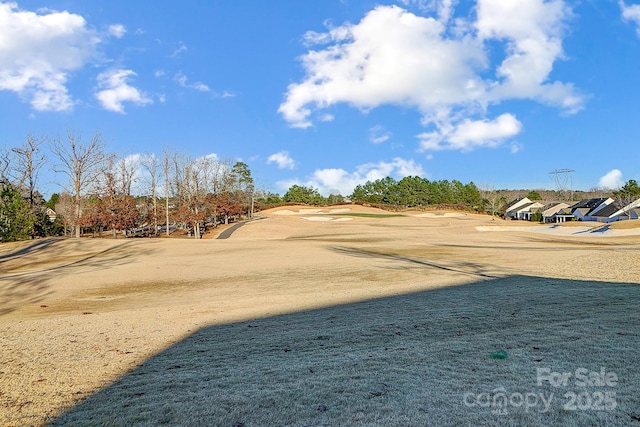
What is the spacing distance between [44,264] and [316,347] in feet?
86.1

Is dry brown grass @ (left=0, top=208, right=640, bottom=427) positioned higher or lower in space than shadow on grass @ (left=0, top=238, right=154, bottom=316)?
higher

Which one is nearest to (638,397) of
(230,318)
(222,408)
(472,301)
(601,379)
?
(601,379)

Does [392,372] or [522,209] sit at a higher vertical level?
[522,209]

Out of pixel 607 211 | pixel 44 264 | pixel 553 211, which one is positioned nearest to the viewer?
pixel 44 264

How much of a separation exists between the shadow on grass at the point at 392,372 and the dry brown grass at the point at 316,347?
27 millimetres

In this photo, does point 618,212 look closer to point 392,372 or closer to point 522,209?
point 522,209

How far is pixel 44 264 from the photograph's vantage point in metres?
26.6

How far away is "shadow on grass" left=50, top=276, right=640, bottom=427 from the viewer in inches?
165

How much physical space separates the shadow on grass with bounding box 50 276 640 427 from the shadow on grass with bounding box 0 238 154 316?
10084 mm

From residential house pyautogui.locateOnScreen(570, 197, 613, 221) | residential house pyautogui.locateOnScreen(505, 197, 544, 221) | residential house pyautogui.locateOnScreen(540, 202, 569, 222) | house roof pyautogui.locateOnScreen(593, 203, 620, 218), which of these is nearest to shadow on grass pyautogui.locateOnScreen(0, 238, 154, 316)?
house roof pyautogui.locateOnScreen(593, 203, 620, 218)

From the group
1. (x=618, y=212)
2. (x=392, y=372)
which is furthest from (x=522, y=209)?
(x=392, y=372)

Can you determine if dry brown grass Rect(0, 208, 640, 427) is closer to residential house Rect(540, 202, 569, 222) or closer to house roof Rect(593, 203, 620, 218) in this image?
house roof Rect(593, 203, 620, 218)

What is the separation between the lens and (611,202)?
7800 cm

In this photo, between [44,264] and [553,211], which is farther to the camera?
[553,211]
